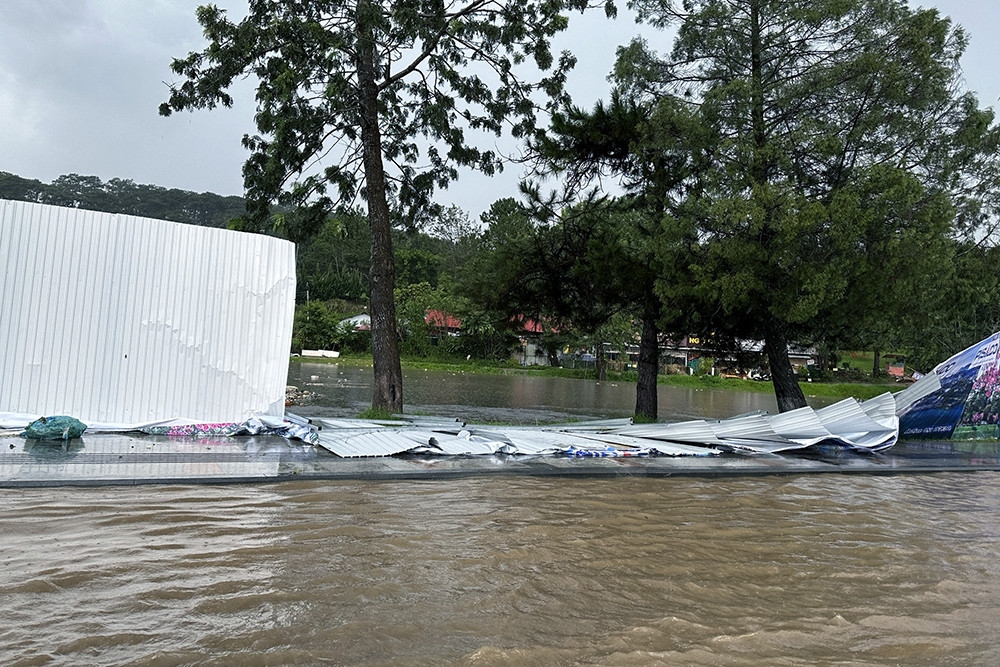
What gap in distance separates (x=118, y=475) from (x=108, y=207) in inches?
2519

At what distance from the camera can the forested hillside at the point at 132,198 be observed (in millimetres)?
61719

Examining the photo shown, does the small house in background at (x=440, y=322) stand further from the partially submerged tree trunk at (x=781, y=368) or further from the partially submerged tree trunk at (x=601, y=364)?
the partially submerged tree trunk at (x=781, y=368)

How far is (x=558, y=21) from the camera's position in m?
11.6

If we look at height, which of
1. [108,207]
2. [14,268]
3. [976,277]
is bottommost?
[14,268]

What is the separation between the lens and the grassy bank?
37750 millimetres

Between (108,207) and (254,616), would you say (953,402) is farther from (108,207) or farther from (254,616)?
(108,207)

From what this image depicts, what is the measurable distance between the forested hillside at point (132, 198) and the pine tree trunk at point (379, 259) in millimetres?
53668

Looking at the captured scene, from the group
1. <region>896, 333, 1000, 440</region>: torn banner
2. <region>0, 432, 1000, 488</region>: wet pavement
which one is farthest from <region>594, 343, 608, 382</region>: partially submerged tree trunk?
<region>0, 432, 1000, 488</region>: wet pavement

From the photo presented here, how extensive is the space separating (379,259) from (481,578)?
26.8ft

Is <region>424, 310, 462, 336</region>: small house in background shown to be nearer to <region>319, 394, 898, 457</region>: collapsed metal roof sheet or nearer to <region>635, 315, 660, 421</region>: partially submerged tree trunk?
<region>635, 315, 660, 421</region>: partially submerged tree trunk

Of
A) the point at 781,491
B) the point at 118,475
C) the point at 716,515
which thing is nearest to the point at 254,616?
the point at 118,475

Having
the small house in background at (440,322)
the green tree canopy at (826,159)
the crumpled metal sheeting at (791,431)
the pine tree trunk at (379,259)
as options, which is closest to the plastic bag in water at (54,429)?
the pine tree trunk at (379,259)

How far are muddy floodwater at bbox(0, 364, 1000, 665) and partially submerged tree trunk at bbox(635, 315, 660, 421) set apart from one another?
22.1ft

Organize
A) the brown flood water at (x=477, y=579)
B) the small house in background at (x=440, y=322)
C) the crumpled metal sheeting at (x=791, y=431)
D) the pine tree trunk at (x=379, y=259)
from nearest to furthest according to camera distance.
Answer: 1. the brown flood water at (x=477, y=579)
2. the crumpled metal sheeting at (x=791, y=431)
3. the pine tree trunk at (x=379, y=259)
4. the small house in background at (x=440, y=322)
